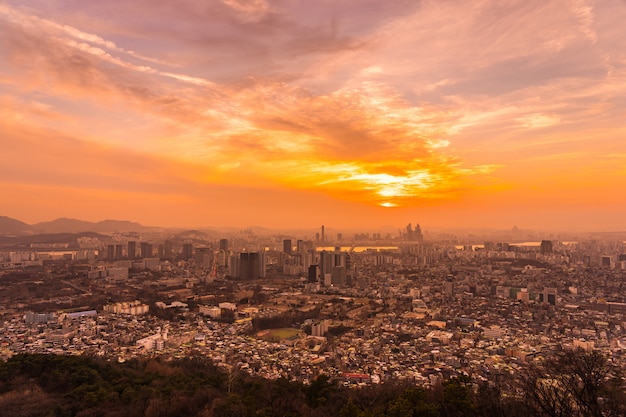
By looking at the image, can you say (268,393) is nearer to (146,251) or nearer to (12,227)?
(146,251)

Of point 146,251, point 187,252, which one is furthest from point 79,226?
point 187,252

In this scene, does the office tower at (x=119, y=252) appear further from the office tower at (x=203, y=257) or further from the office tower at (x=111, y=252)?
the office tower at (x=203, y=257)

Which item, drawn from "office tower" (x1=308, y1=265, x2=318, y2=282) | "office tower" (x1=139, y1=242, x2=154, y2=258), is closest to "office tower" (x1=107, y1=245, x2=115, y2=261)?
"office tower" (x1=139, y1=242, x2=154, y2=258)

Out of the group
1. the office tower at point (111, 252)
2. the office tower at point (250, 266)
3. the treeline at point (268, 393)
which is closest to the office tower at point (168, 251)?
the office tower at point (111, 252)

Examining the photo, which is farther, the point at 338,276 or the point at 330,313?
the point at 338,276

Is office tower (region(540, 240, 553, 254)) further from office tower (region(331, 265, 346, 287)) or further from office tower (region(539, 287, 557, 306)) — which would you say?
office tower (region(331, 265, 346, 287))

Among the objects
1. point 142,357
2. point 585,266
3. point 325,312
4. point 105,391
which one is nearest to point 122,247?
point 325,312
